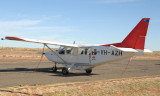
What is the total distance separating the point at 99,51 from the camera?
17969 mm

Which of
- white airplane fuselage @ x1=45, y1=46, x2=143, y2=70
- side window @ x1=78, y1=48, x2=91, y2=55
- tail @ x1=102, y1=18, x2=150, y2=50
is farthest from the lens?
side window @ x1=78, y1=48, x2=91, y2=55

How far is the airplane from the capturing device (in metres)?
16.6

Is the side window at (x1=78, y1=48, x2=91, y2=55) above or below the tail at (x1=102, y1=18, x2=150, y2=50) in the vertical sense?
below

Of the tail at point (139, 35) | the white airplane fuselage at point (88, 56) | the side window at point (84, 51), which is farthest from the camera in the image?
the side window at point (84, 51)

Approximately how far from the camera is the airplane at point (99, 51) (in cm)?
1664

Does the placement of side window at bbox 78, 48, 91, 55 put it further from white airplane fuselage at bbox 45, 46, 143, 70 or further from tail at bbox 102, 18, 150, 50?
tail at bbox 102, 18, 150, 50

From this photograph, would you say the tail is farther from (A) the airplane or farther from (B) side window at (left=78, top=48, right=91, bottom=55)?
(B) side window at (left=78, top=48, right=91, bottom=55)

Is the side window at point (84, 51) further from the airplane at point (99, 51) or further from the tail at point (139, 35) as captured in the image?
the tail at point (139, 35)

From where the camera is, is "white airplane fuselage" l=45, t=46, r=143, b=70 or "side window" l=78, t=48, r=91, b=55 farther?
"side window" l=78, t=48, r=91, b=55

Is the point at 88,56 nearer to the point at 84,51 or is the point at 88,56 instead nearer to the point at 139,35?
the point at 84,51

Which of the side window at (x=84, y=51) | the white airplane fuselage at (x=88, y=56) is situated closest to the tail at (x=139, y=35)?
the white airplane fuselage at (x=88, y=56)

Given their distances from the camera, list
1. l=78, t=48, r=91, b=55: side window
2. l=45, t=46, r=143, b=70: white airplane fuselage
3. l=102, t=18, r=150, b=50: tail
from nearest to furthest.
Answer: l=102, t=18, r=150, b=50: tail, l=45, t=46, r=143, b=70: white airplane fuselage, l=78, t=48, r=91, b=55: side window

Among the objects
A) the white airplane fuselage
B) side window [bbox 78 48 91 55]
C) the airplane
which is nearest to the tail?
the airplane

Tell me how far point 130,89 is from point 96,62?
723cm
